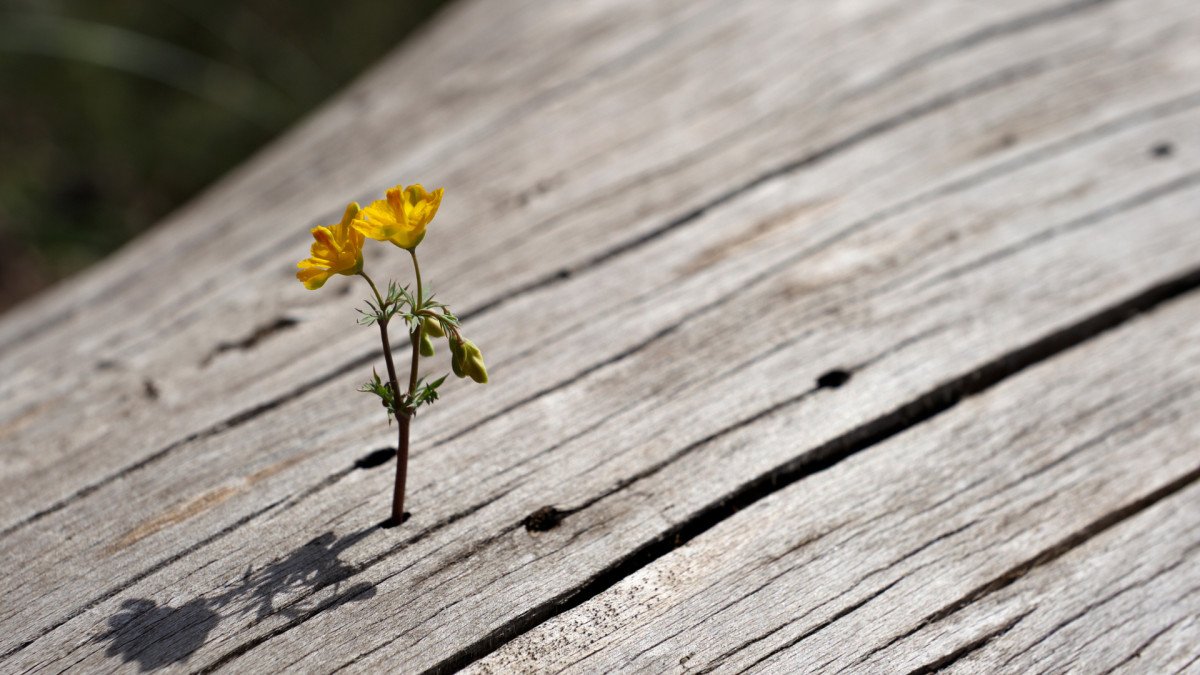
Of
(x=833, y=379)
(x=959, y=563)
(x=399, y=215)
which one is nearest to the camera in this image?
(x=399, y=215)

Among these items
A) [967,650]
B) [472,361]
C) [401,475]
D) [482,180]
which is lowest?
[967,650]

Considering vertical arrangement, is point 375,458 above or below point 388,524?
above

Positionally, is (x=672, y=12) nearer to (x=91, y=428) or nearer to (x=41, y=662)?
(x=91, y=428)

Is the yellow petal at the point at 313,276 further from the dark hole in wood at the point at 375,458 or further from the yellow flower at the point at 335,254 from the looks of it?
the dark hole in wood at the point at 375,458

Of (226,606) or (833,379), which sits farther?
(833,379)

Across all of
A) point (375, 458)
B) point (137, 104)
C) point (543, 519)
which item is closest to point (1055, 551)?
point (543, 519)

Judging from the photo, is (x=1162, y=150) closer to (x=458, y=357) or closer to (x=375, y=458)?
(x=458, y=357)

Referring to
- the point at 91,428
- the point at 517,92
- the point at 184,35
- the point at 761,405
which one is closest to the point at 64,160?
the point at 184,35
